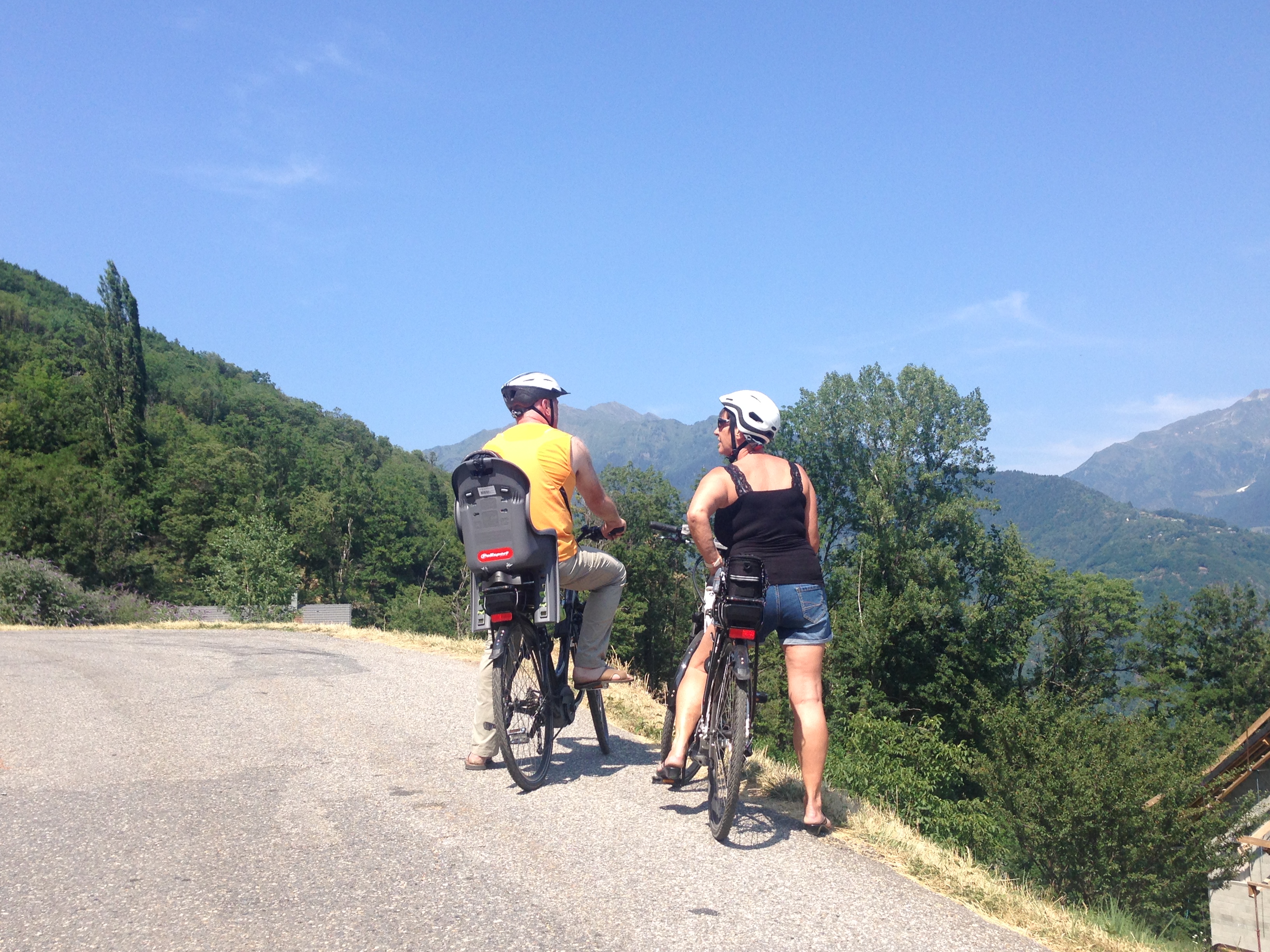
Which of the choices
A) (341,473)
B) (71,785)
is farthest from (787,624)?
(341,473)

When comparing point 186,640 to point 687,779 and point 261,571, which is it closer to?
point 687,779

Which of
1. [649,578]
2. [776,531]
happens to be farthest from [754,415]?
[649,578]

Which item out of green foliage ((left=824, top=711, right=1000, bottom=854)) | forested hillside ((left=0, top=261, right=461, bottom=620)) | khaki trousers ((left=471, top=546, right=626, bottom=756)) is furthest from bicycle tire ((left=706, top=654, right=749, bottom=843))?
forested hillside ((left=0, top=261, right=461, bottom=620))

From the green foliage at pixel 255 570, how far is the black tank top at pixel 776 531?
41416 mm

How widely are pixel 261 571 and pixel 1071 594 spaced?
45.2 metres

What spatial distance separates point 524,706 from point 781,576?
1564 millimetres

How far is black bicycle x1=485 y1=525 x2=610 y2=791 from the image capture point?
15.5ft

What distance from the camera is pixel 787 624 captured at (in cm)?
455

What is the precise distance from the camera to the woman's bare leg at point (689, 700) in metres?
4.66

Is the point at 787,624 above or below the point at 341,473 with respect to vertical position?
below

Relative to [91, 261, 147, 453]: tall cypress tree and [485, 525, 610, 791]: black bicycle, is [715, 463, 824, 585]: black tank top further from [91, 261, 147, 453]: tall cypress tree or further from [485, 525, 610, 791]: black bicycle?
[91, 261, 147, 453]: tall cypress tree

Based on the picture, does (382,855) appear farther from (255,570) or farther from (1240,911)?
(255,570)

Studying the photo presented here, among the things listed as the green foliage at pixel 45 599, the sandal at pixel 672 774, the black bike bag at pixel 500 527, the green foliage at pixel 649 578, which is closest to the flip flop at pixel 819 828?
the sandal at pixel 672 774

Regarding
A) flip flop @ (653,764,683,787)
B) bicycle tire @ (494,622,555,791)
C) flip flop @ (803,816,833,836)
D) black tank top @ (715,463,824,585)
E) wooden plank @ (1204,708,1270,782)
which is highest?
black tank top @ (715,463,824,585)
